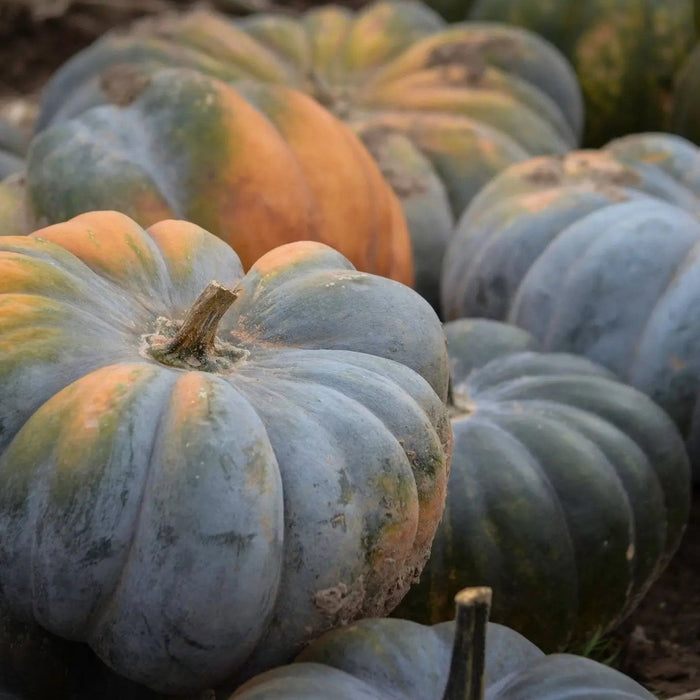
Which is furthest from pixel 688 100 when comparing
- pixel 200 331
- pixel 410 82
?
pixel 200 331

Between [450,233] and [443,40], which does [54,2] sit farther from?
[450,233]

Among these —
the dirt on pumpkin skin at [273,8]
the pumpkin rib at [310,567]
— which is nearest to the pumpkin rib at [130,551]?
the pumpkin rib at [310,567]

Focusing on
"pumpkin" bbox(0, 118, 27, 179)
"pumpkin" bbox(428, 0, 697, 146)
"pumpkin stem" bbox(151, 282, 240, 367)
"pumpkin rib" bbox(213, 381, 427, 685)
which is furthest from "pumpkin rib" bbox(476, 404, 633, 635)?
"pumpkin" bbox(428, 0, 697, 146)

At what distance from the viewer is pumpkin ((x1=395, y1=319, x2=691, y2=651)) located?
2.11m

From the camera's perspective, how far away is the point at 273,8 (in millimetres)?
6164

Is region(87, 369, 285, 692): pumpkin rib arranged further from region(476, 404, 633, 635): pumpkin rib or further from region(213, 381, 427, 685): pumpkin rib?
region(476, 404, 633, 635): pumpkin rib

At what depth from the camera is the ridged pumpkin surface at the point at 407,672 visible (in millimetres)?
1457

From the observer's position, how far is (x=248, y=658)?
1573mm

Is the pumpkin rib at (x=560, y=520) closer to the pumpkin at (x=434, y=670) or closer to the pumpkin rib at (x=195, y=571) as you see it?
the pumpkin at (x=434, y=670)

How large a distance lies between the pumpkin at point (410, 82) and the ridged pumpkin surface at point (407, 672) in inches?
74.0

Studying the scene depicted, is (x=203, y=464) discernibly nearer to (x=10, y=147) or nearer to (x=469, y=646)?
(x=469, y=646)

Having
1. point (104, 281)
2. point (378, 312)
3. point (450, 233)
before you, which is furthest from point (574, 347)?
point (104, 281)

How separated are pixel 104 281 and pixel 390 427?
1.58 feet

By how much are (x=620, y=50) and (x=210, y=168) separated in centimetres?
262
